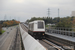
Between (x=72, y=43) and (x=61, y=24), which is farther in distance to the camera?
(x=61, y=24)

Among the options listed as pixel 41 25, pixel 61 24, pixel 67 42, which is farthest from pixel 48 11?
pixel 67 42

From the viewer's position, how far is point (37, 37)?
27.1 metres

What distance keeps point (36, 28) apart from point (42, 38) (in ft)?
7.57

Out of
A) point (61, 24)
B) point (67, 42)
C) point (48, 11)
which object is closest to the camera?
point (67, 42)

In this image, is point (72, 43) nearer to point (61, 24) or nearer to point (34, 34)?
point (34, 34)

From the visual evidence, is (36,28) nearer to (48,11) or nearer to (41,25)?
(41,25)

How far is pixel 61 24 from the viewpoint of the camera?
171ft

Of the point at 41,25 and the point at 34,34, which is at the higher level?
the point at 41,25

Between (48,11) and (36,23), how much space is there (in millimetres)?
32059

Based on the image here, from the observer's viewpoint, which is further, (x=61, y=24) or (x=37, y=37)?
(x=61, y=24)

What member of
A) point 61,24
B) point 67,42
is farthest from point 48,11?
point 67,42

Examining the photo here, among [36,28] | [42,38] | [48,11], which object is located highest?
[48,11]

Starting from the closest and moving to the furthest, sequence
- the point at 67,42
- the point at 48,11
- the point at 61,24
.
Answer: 1. the point at 67,42
2. the point at 61,24
3. the point at 48,11

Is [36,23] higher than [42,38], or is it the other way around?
[36,23]
